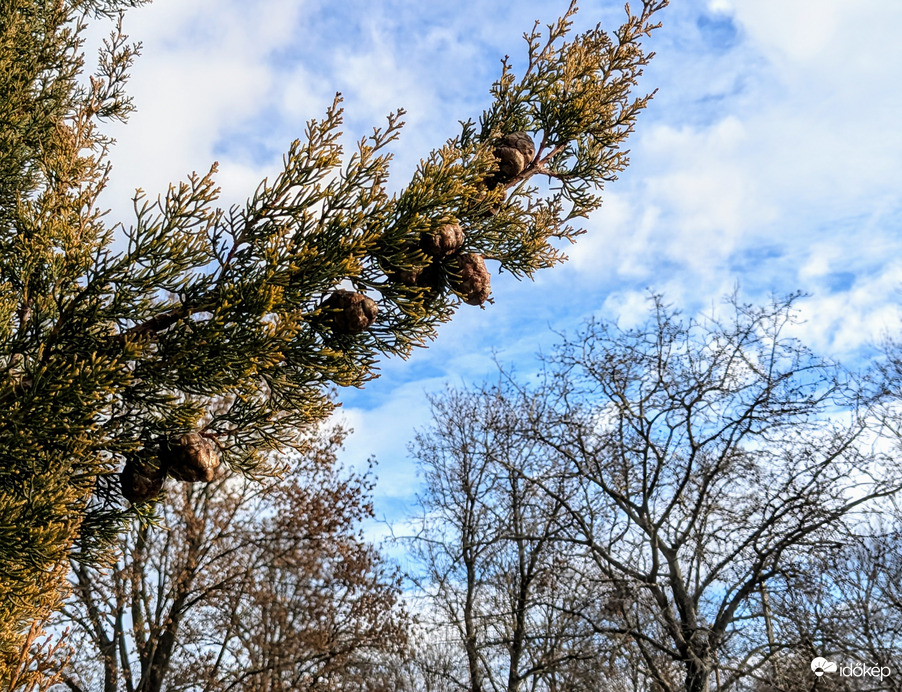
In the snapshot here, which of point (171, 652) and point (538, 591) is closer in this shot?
point (171, 652)

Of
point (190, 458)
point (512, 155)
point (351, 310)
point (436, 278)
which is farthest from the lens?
point (512, 155)

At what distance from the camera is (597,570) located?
1488 centimetres

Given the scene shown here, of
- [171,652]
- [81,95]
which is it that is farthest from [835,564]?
[171,652]

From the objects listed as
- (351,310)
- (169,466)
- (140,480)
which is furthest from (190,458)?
(351,310)

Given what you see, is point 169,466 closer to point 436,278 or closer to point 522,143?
point 436,278

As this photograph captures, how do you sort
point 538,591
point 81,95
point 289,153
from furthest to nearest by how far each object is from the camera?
1. point 538,591
2. point 81,95
3. point 289,153

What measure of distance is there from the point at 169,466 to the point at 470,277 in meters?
1.74

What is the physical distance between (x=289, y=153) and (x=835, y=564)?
9906 mm

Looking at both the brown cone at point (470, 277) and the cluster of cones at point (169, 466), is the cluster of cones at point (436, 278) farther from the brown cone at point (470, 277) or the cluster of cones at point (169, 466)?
the cluster of cones at point (169, 466)

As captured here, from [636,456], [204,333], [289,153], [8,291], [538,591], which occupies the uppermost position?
[636,456]

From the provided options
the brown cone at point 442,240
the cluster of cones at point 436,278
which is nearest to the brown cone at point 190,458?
the cluster of cones at point 436,278

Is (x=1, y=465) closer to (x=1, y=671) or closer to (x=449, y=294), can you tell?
(x=1, y=671)

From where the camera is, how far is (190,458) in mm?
3094

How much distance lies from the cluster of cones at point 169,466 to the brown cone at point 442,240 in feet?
4.77
